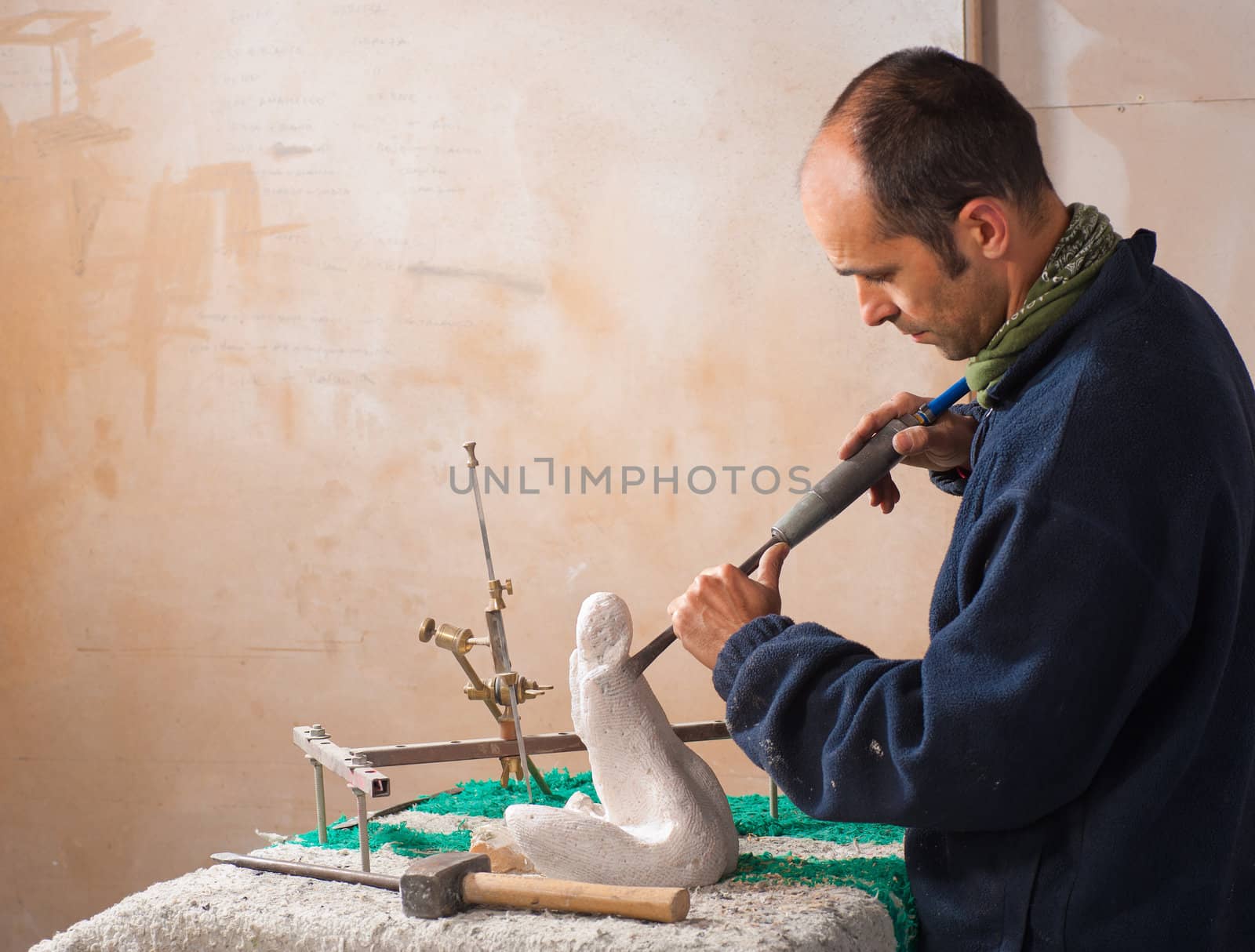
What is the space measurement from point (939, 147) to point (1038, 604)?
1.45ft

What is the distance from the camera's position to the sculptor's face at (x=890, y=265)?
120 centimetres

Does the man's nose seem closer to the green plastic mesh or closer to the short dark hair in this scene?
the short dark hair

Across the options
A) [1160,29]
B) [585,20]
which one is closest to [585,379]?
[585,20]

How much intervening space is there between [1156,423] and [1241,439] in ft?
0.33

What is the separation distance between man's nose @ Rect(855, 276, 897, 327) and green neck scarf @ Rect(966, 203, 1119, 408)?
0.11 metres

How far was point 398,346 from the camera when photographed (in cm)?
322

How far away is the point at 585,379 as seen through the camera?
3133 mm

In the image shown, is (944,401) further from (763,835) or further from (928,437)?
(763,835)

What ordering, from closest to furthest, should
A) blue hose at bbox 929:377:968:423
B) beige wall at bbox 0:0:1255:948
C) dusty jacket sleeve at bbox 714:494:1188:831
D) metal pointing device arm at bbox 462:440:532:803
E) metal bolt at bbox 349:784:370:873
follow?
dusty jacket sleeve at bbox 714:494:1188:831
metal bolt at bbox 349:784:370:873
blue hose at bbox 929:377:968:423
metal pointing device arm at bbox 462:440:532:803
beige wall at bbox 0:0:1255:948

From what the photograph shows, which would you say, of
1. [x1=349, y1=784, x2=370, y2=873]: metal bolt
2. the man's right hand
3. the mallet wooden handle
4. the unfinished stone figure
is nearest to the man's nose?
the man's right hand

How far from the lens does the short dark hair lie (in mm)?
1156

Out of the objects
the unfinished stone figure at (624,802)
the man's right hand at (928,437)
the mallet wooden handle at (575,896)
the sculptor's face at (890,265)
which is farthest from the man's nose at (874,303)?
the mallet wooden handle at (575,896)

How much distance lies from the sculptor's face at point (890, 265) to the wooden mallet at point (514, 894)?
625 mm

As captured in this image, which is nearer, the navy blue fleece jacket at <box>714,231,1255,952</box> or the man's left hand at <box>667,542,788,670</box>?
the navy blue fleece jacket at <box>714,231,1255,952</box>
